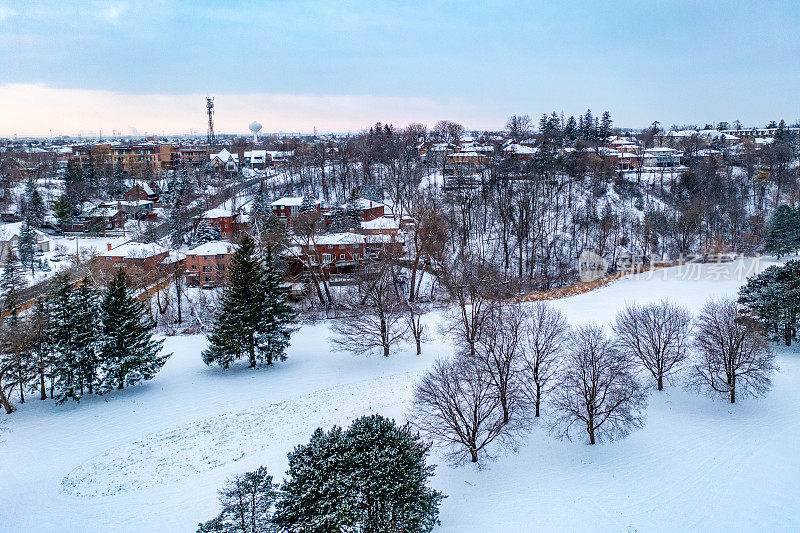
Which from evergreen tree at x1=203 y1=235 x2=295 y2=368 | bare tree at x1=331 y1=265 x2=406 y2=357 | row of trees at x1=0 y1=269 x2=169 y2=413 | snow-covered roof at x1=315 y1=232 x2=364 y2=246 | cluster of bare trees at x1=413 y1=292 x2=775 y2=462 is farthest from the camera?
snow-covered roof at x1=315 y1=232 x2=364 y2=246

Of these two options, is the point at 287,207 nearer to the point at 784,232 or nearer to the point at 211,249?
the point at 211,249

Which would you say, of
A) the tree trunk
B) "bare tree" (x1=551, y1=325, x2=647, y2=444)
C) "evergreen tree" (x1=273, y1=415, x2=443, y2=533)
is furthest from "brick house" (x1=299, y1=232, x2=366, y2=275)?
"evergreen tree" (x1=273, y1=415, x2=443, y2=533)

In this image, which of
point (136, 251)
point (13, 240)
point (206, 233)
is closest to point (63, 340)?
point (136, 251)

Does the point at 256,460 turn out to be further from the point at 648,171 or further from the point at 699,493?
the point at 648,171

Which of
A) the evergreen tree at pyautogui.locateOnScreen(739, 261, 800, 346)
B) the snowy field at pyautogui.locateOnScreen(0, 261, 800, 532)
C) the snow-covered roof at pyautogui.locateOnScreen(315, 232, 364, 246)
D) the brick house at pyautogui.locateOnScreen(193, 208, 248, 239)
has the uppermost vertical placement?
the brick house at pyautogui.locateOnScreen(193, 208, 248, 239)

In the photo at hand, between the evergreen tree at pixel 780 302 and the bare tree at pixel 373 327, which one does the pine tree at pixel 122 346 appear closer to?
the bare tree at pixel 373 327

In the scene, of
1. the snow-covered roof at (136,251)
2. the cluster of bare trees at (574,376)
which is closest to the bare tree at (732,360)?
the cluster of bare trees at (574,376)

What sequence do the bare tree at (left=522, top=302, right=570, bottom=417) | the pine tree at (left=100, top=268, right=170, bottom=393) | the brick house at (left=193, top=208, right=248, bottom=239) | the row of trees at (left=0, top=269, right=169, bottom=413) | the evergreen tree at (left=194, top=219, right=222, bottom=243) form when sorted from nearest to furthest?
the bare tree at (left=522, top=302, right=570, bottom=417) < the row of trees at (left=0, top=269, right=169, bottom=413) < the pine tree at (left=100, top=268, right=170, bottom=393) < the evergreen tree at (left=194, top=219, right=222, bottom=243) < the brick house at (left=193, top=208, right=248, bottom=239)

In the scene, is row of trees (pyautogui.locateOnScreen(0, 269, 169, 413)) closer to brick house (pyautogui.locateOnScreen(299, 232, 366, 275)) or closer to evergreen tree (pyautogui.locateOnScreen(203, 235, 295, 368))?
evergreen tree (pyautogui.locateOnScreen(203, 235, 295, 368))
